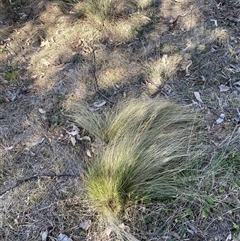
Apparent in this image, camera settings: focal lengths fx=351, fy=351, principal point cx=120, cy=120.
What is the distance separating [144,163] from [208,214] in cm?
57

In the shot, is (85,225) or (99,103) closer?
(85,225)

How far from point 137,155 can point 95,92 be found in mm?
1164

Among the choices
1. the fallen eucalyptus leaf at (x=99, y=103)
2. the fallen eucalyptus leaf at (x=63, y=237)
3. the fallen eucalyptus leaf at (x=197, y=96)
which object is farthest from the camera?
the fallen eucalyptus leaf at (x=99, y=103)

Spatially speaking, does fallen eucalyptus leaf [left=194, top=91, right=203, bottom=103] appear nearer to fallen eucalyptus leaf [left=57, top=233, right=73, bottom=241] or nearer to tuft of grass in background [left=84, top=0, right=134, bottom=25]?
tuft of grass in background [left=84, top=0, right=134, bottom=25]

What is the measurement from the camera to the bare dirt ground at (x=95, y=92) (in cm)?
246

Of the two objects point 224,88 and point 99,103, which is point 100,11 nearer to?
point 99,103

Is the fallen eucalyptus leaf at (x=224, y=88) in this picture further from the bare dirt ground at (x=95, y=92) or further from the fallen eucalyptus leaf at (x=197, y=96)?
the fallen eucalyptus leaf at (x=197, y=96)

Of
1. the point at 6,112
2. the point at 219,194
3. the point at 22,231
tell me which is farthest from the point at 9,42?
the point at 219,194

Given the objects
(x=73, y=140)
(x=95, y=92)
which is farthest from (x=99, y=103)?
(x=73, y=140)

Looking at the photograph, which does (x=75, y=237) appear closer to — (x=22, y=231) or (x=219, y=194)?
(x=22, y=231)

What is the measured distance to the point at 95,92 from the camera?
140 inches

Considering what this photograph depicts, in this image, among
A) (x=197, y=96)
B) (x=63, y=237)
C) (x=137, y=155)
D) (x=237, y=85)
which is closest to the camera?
(x=63, y=237)

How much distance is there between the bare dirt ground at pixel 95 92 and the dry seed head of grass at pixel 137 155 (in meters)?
0.11

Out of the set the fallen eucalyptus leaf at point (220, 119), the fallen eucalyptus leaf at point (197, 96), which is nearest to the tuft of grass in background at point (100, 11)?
the fallen eucalyptus leaf at point (197, 96)
